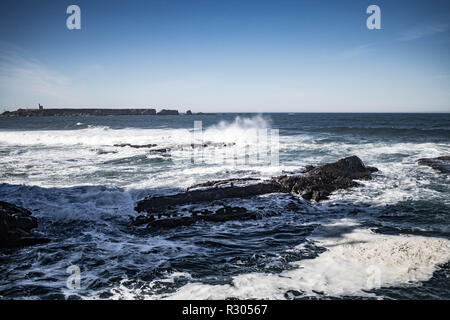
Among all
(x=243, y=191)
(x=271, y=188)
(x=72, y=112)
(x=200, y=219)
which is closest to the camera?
(x=200, y=219)

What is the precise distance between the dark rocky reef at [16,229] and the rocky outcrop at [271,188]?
3.40 meters

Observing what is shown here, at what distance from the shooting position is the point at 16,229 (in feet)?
26.9

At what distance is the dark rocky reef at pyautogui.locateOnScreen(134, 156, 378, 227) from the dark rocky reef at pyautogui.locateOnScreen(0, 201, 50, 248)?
9.81ft

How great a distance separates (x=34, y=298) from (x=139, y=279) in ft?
6.46

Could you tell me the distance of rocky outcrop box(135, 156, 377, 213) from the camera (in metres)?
11.3

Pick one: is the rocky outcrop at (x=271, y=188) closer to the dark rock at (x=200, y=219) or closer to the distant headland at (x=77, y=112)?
the dark rock at (x=200, y=219)

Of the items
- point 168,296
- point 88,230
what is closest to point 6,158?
point 88,230

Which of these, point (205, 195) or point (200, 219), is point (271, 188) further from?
point (200, 219)

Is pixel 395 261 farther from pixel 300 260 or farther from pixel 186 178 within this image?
pixel 186 178

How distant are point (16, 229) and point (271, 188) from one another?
30.5 feet

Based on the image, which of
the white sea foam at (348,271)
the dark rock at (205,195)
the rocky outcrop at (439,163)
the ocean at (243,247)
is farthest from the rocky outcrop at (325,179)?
the white sea foam at (348,271)

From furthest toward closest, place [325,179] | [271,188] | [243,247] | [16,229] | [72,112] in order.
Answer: [72,112] → [325,179] → [271,188] → [16,229] → [243,247]

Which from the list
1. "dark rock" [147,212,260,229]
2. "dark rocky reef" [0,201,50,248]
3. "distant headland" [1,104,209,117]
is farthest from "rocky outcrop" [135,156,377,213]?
"distant headland" [1,104,209,117]

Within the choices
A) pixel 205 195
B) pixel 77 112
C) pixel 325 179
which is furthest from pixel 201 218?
pixel 77 112
